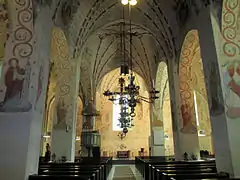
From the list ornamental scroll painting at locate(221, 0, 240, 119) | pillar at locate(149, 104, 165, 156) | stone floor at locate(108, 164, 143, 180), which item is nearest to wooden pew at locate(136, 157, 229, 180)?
ornamental scroll painting at locate(221, 0, 240, 119)

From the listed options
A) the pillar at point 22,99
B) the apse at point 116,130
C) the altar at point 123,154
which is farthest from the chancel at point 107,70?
the apse at point 116,130

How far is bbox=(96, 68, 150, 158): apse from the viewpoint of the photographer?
78.3ft

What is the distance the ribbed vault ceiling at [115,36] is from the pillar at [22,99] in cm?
386

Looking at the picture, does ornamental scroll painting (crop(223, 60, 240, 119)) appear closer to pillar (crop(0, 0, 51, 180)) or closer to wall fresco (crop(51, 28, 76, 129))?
pillar (crop(0, 0, 51, 180))

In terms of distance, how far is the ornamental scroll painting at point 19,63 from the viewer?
191 inches

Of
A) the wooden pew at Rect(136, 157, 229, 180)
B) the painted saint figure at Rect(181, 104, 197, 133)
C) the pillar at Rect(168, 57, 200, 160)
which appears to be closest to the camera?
the wooden pew at Rect(136, 157, 229, 180)

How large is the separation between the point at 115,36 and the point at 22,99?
993 cm

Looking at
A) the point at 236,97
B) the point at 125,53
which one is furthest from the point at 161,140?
the point at 236,97

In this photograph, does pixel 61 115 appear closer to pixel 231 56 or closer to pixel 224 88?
pixel 224 88

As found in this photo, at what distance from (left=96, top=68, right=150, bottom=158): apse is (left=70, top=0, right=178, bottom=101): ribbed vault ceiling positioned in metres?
7.34

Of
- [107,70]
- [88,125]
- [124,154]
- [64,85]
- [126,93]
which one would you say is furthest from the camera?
[124,154]

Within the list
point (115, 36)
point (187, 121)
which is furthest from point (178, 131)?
point (115, 36)

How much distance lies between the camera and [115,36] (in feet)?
46.0

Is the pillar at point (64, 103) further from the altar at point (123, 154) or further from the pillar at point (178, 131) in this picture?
the altar at point (123, 154)
